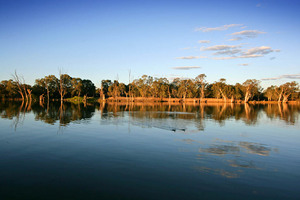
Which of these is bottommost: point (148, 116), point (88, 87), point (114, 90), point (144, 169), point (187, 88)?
point (144, 169)

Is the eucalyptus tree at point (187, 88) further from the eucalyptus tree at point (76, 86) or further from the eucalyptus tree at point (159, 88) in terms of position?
the eucalyptus tree at point (76, 86)

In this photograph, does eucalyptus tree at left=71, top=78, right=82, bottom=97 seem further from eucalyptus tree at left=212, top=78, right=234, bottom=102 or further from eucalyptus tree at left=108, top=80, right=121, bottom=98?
eucalyptus tree at left=212, top=78, right=234, bottom=102

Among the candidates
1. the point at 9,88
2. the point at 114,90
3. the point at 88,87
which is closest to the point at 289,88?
the point at 114,90

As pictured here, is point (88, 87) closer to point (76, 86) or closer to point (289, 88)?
point (76, 86)

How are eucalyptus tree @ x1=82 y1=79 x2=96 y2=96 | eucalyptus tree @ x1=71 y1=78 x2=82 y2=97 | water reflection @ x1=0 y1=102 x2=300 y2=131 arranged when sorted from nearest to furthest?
water reflection @ x1=0 y1=102 x2=300 y2=131 < eucalyptus tree @ x1=71 y1=78 x2=82 y2=97 < eucalyptus tree @ x1=82 y1=79 x2=96 y2=96

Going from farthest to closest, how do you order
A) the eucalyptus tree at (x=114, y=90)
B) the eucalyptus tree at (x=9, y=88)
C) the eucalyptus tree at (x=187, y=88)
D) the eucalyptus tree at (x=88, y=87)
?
1. the eucalyptus tree at (x=88, y=87)
2. the eucalyptus tree at (x=114, y=90)
3. the eucalyptus tree at (x=187, y=88)
4. the eucalyptus tree at (x=9, y=88)

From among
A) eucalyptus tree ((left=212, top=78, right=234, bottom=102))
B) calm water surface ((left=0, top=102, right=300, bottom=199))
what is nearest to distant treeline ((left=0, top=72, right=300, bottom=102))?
eucalyptus tree ((left=212, top=78, right=234, bottom=102))

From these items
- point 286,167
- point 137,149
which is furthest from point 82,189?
point 286,167

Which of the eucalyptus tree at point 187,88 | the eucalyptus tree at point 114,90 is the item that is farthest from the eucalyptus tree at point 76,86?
the eucalyptus tree at point 187,88

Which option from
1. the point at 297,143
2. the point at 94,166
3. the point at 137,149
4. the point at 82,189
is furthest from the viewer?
the point at 297,143

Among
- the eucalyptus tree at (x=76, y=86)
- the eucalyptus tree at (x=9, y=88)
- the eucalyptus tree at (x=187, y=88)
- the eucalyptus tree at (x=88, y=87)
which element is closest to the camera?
the eucalyptus tree at (x=9, y=88)

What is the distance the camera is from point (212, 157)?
40.7 feet

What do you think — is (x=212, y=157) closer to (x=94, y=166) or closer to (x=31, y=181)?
(x=94, y=166)

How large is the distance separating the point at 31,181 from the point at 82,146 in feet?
19.8
